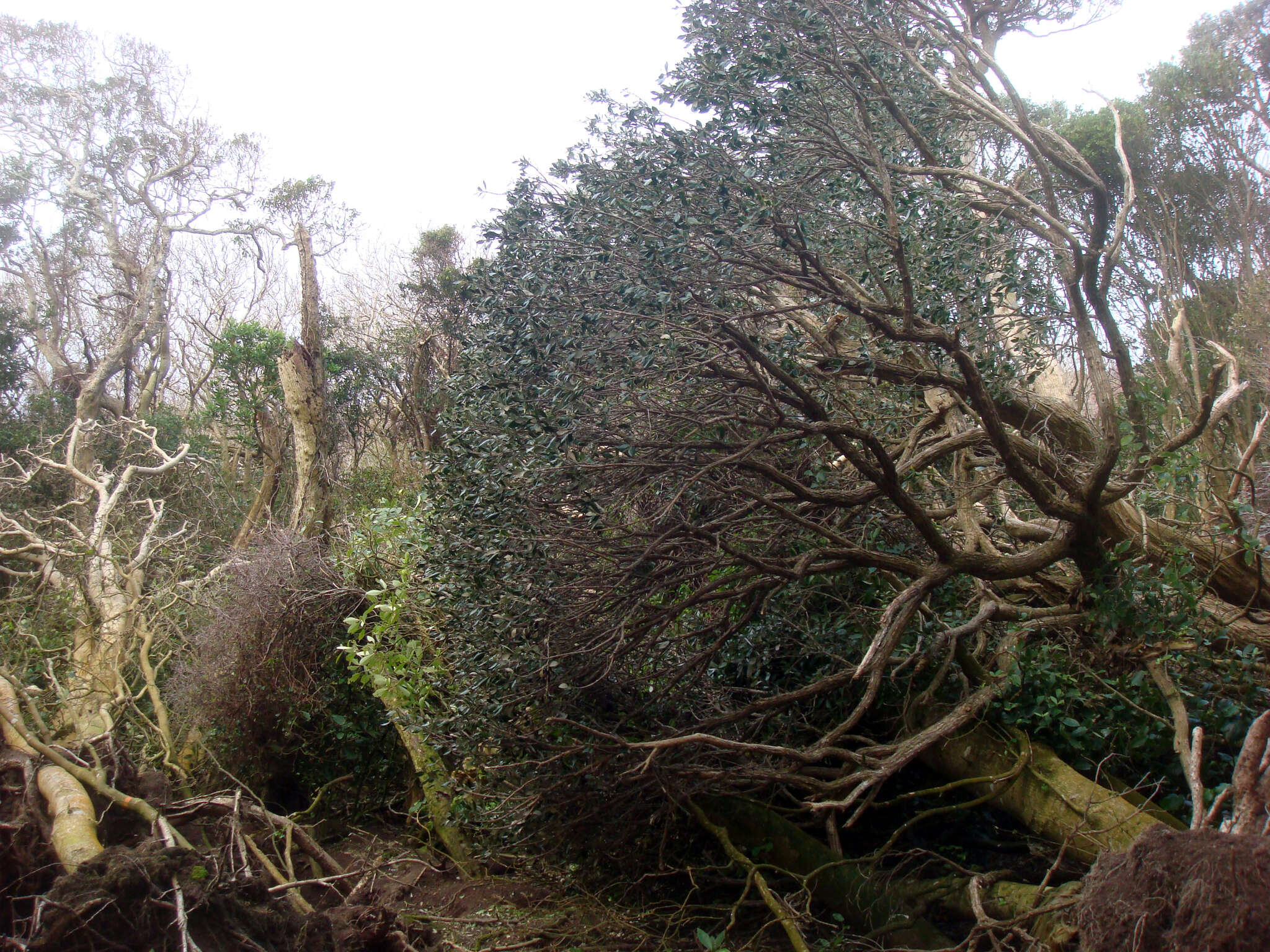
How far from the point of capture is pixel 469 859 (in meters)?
6.45

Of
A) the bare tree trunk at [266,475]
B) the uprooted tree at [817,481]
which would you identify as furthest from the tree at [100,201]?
the uprooted tree at [817,481]

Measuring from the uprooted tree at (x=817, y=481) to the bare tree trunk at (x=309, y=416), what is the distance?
4.25 meters

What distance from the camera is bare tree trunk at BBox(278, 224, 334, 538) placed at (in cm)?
941

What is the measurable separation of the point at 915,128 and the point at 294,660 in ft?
21.0

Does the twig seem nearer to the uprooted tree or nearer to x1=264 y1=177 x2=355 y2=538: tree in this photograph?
the uprooted tree

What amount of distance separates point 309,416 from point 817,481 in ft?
23.5

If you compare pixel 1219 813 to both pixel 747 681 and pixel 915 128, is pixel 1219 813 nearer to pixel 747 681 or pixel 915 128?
pixel 747 681

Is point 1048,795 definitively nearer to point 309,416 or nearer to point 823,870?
point 823,870

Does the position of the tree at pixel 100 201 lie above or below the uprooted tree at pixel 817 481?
above

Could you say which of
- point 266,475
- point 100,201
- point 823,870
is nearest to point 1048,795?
point 823,870

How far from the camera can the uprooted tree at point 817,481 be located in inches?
166

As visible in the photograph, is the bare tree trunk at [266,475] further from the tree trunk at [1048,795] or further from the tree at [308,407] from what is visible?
the tree trunk at [1048,795]

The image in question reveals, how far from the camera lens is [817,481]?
5.04 meters

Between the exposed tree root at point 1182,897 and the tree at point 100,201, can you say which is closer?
the exposed tree root at point 1182,897
